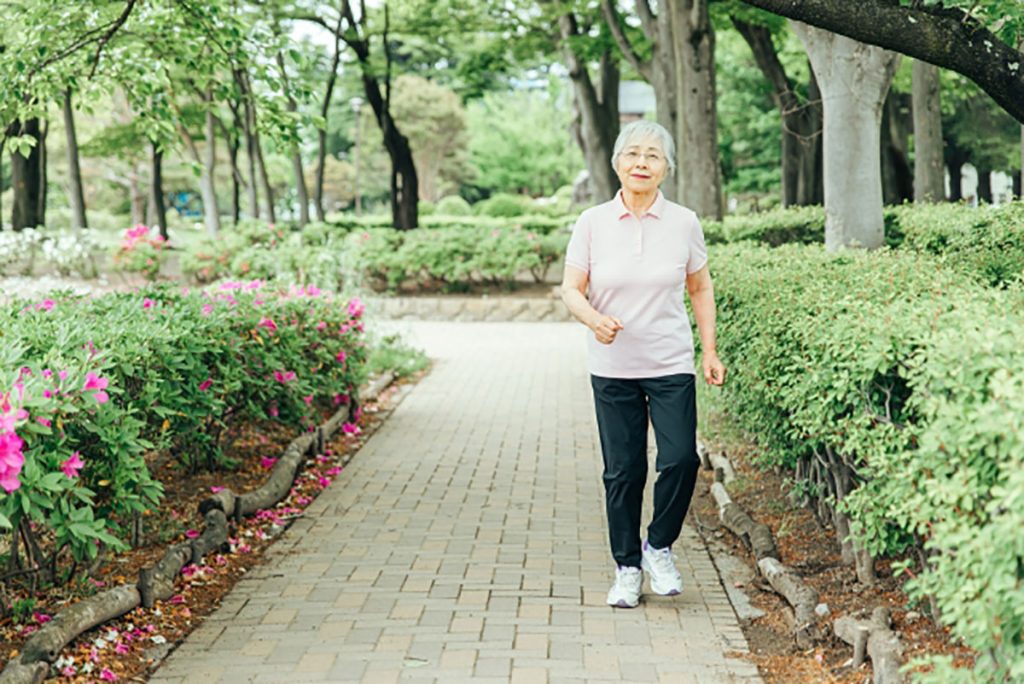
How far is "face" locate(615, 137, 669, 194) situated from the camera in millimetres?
4883

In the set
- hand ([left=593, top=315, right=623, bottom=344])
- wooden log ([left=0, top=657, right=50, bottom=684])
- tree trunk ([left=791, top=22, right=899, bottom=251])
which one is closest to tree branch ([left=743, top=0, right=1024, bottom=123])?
hand ([left=593, top=315, right=623, bottom=344])

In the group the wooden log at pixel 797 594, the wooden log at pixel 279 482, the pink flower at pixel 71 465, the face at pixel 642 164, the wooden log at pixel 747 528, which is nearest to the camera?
the pink flower at pixel 71 465

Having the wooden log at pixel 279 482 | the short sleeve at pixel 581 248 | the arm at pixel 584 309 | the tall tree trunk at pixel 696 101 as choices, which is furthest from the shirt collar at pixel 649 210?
the tall tree trunk at pixel 696 101

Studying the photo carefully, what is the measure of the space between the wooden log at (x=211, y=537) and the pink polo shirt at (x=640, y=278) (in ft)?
7.00

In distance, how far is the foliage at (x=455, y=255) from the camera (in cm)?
2095

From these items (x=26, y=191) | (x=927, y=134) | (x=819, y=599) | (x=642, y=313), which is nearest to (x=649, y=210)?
(x=642, y=313)

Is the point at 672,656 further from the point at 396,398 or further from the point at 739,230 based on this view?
the point at 739,230

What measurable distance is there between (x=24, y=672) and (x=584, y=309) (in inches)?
91.1

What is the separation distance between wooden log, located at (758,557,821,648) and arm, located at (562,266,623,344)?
4.05ft

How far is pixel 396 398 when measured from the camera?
1173 centimetres

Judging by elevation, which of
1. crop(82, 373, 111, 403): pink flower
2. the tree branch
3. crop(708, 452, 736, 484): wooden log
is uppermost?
the tree branch

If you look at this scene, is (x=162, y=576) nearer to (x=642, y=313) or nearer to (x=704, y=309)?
(x=642, y=313)

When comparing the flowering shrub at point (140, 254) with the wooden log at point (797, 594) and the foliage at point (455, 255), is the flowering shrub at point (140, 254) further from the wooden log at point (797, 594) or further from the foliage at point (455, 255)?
the wooden log at point (797, 594)

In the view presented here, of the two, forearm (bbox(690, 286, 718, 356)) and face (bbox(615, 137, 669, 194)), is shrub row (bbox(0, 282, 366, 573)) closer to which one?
face (bbox(615, 137, 669, 194))
